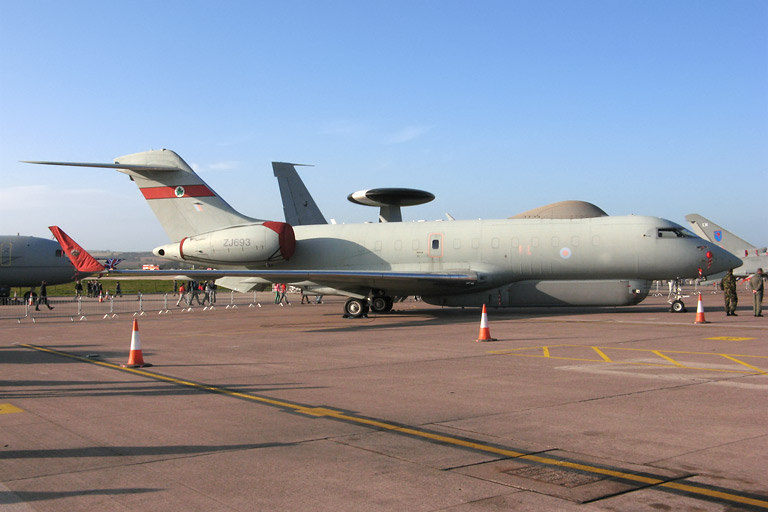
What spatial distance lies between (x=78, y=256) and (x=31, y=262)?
2278 cm

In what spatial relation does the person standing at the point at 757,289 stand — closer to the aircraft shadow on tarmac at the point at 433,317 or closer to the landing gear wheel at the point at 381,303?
the aircraft shadow on tarmac at the point at 433,317

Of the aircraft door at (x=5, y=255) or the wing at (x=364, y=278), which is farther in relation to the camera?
the aircraft door at (x=5, y=255)

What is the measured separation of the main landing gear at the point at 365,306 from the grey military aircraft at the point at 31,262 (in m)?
21.7

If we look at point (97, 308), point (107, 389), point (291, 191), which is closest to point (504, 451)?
point (107, 389)

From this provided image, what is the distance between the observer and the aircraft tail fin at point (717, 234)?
49.5 metres

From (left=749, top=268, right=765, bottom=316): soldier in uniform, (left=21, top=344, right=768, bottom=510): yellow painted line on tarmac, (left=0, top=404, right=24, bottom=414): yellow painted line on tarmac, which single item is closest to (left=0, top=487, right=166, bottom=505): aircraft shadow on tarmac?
(left=21, top=344, right=768, bottom=510): yellow painted line on tarmac

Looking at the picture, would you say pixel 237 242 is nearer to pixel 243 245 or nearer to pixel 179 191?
pixel 243 245

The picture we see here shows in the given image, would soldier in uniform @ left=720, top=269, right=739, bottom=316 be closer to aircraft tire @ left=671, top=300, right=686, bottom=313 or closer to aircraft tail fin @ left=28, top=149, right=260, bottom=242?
aircraft tire @ left=671, top=300, right=686, bottom=313

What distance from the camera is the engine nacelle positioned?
25.1 metres

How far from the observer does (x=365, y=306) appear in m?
25.3

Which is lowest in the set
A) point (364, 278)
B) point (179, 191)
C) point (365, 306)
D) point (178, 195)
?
point (365, 306)

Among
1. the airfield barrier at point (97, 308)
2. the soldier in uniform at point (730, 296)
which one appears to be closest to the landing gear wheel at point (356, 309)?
the airfield barrier at point (97, 308)

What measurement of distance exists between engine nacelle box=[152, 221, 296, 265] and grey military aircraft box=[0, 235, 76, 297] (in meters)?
16.9

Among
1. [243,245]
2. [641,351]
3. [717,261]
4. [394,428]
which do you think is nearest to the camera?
[394,428]
